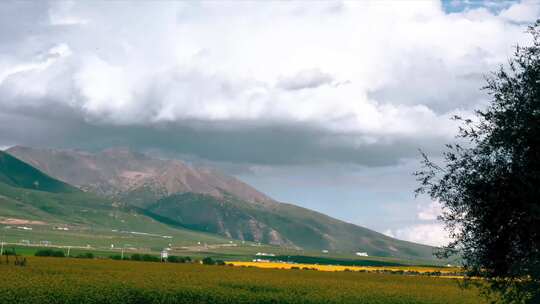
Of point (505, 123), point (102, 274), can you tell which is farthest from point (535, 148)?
point (102, 274)

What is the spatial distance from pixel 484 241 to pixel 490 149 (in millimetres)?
4944

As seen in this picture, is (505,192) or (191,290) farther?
(191,290)

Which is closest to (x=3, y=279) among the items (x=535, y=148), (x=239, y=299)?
(x=239, y=299)

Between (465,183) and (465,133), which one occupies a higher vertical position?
(465,133)

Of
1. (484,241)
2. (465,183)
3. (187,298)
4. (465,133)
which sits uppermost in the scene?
(465,133)

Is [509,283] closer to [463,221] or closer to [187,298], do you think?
[463,221]

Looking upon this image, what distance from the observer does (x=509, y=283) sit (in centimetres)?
3769

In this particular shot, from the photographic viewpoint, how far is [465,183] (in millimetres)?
36812

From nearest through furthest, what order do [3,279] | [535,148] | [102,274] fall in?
[535,148] → [3,279] → [102,274]

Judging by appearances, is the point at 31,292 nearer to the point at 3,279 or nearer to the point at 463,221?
the point at 3,279

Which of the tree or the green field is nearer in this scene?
the tree

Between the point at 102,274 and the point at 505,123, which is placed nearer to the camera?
the point at 505,123

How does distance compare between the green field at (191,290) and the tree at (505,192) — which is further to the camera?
the green field at (191,290)

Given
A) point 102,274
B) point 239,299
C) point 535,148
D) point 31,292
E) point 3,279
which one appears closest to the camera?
point 535,148
